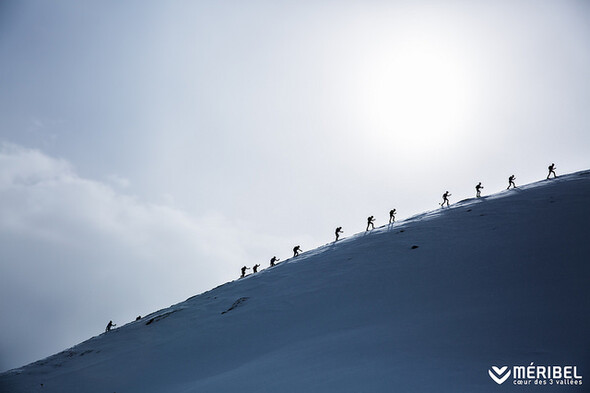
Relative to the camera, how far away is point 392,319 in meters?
19.7

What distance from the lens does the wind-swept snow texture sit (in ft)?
46.8

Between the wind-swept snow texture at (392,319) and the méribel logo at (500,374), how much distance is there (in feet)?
0.78

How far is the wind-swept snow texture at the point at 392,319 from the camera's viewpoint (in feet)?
46.8

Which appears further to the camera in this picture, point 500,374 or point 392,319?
point 392,319

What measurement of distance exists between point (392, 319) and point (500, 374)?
7241 mm

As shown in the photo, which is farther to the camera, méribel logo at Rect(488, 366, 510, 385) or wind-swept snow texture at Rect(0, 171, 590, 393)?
wind-swept snow texture at Rect(0, 171, 590, 393)

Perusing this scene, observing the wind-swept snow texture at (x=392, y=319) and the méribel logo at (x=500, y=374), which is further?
the wind-swept snow texture at (x=392, y=319)

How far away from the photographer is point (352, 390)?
1299 centimetres

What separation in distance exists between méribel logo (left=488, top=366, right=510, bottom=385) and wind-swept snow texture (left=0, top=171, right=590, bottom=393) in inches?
9.4

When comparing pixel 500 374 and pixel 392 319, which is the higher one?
pixel 392 319

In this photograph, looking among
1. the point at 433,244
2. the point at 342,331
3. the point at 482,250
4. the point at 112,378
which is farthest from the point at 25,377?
the point at 482,250

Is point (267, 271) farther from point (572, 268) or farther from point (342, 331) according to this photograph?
point (572, 268)

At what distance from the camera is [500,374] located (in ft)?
41.5

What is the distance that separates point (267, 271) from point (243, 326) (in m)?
11.7
